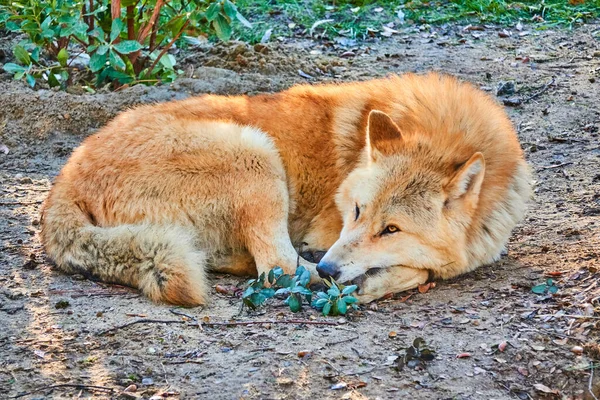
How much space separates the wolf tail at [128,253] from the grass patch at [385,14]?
5041 millimetres

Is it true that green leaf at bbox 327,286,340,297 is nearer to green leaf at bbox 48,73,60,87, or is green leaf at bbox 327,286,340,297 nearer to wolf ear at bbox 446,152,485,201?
wolf ear at bbox 446,152,485,201

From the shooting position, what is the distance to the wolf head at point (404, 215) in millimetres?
4254

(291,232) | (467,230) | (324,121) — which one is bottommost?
(291,232)

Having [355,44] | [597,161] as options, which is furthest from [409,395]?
[355,44]

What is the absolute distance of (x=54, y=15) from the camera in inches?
256

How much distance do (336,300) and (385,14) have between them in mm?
6546

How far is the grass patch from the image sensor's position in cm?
930

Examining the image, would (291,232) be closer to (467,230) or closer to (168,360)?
(467,230)

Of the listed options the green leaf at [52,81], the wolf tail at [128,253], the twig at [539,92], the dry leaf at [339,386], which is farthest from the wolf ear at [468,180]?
the green leaf at [52,81]

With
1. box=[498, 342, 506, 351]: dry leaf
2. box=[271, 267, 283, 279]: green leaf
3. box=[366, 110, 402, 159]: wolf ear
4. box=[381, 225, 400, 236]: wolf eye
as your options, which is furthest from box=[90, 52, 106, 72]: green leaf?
box=[498, 342, 506, 351]: dry leaf

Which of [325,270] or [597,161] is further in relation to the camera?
[597,161]

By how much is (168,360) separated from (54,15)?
4141mm

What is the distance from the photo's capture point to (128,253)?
4.30 meters

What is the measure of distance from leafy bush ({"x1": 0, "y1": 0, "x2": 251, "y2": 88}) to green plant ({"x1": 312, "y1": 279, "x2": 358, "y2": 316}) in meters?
3.14
